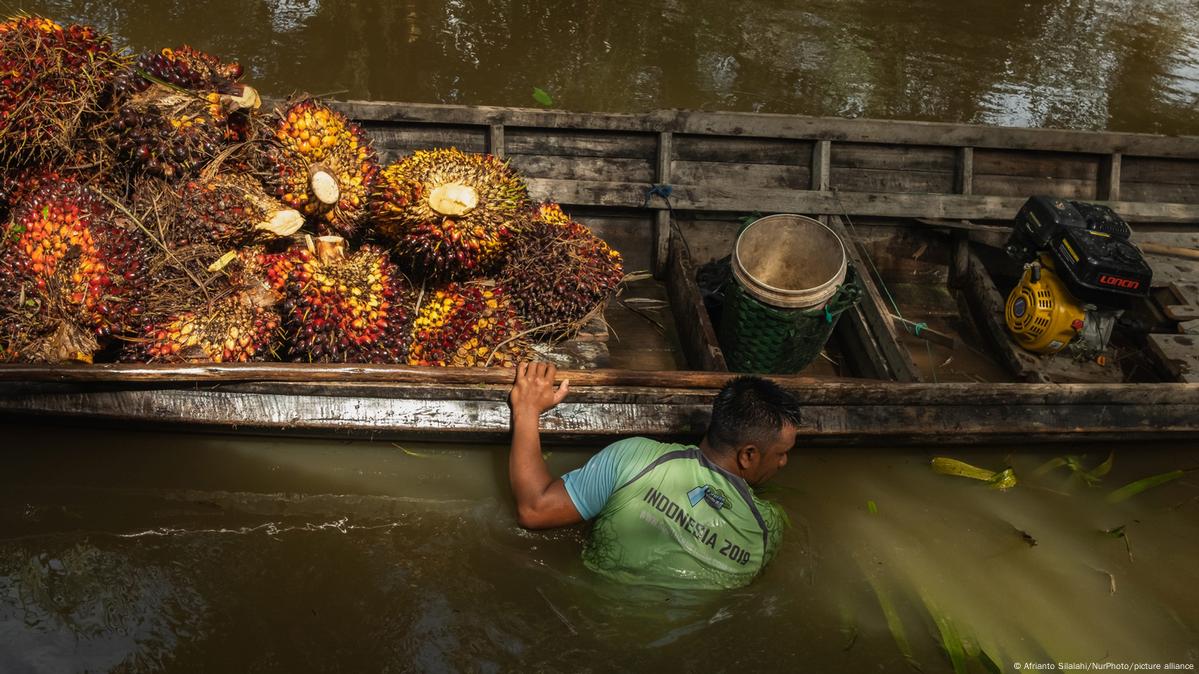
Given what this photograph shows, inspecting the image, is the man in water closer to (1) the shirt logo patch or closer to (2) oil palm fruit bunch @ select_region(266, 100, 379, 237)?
(1) the shirt logo patch

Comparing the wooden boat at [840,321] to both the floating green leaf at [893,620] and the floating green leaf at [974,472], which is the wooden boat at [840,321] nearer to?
the floating green leaf at [974,472]

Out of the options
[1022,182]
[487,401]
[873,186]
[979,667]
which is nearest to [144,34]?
[487,401]

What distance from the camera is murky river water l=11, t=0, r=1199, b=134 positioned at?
22.3ft

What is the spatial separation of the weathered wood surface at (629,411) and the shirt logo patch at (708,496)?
0.71m

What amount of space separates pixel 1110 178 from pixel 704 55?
3.80m

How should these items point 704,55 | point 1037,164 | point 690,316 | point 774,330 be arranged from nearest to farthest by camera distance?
point 774,330, point 690,316, point 1037,164, point 704,55

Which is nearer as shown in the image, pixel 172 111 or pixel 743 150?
pixel 172 111

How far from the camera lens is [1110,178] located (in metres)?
4.98

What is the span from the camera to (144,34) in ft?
22.1

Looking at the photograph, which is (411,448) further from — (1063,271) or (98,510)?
(1063,271)

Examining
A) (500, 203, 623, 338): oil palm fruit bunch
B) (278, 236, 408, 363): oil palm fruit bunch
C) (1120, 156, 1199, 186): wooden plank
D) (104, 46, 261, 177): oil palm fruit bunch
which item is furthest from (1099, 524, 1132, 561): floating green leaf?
(104, 46, 261, 177): oil palm fruit bunch

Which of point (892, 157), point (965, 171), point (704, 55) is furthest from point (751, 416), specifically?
point (704, 55)

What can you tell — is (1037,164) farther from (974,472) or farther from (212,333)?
(212,333)

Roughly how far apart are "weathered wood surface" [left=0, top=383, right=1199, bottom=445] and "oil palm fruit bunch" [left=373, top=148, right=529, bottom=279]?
570mm
